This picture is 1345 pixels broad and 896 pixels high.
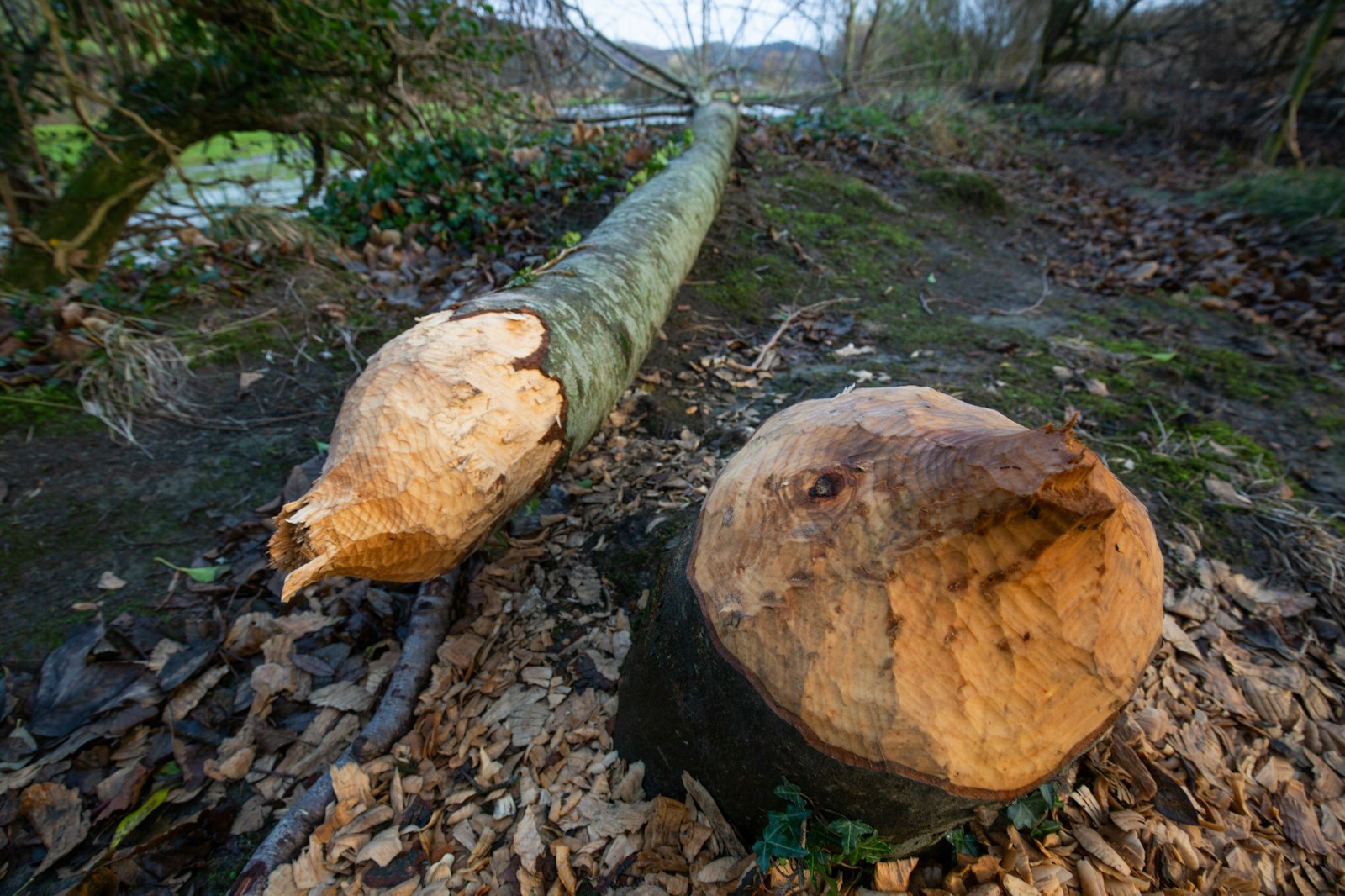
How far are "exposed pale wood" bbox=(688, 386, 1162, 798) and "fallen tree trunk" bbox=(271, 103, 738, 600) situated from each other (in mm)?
740

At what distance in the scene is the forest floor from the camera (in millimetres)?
1397

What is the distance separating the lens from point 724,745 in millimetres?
1161

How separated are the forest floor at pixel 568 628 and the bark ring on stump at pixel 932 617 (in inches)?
15.0

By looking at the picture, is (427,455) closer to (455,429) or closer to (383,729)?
(455,429)

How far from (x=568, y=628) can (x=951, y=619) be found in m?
1.26

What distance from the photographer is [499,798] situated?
149cm

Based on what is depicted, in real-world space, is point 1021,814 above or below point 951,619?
below

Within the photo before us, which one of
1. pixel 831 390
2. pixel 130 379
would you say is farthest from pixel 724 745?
pixel 130 379

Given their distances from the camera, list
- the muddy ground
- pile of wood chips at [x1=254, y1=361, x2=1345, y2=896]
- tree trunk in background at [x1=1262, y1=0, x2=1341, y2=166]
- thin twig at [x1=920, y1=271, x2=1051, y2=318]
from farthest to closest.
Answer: tree trunk in background at [x1=1262, y1=0, x2=1341, y2=166] < thin twig at [x1=920, y1=271, x2=1051, y2=318] < the muddy ground < pile of wood chips at [x1=254, y1=361, x2=1345, y2=896]

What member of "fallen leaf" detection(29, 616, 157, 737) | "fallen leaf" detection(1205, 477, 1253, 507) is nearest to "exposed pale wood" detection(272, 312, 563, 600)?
"fallen leaf" detection(29, 616, 157, 737)

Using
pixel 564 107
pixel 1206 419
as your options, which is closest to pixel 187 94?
pixel 564 107

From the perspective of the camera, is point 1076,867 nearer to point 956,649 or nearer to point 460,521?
point 956,649

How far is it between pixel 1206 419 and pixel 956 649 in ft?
10.0

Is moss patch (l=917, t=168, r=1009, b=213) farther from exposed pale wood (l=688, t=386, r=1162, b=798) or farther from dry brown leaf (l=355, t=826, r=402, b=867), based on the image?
dry brown leaf (l=355, t=826, r=402, b=867)
